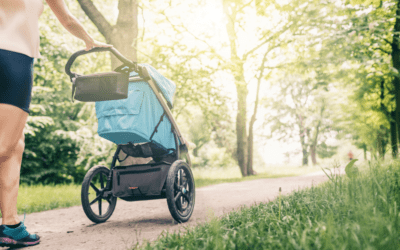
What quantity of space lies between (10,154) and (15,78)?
25.7 inches

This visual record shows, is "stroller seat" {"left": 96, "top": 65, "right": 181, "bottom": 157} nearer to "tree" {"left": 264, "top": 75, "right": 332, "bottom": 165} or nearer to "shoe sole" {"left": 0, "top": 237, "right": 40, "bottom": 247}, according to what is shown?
"shoe sole" {"left": 0, "top": 237, "right": 40, "bottom": 247}

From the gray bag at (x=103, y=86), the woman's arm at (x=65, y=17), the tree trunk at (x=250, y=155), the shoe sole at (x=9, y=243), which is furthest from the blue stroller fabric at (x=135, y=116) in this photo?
the tree trunk at (x=250, y=155)

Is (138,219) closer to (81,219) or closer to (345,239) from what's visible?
(81,219)

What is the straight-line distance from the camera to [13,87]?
2.35 meters

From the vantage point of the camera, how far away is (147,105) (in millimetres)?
3742

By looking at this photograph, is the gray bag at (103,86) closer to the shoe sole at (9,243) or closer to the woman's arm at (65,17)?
the woman's arm at (65,17)

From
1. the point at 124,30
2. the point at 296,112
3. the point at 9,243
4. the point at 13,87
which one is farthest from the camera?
the point at 296,112

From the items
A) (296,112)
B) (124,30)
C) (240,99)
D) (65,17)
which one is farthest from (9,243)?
(296,112)

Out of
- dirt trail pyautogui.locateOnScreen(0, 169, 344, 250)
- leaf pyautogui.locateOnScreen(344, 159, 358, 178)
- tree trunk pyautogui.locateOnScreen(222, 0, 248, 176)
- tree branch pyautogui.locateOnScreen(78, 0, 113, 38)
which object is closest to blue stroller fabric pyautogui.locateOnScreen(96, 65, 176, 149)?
dirt trail pyautogui.locateOnScreen(0, 169, 344, 250)

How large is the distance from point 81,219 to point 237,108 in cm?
1152

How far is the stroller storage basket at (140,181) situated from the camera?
149 inches

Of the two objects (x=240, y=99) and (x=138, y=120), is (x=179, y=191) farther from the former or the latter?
(x=240, y=99)

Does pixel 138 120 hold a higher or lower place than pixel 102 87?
lower

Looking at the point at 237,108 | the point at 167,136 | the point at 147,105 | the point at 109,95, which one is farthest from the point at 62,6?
the point at 237,108
